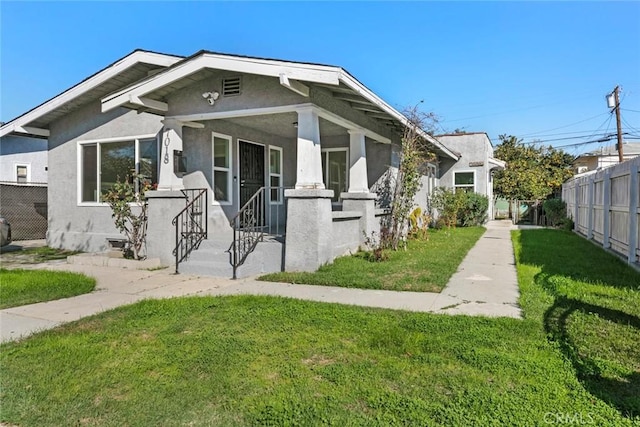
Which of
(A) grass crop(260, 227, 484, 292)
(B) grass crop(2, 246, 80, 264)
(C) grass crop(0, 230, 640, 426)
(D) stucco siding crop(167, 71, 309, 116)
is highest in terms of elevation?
(D) stucco siding crop(167, 71, 309, 116)

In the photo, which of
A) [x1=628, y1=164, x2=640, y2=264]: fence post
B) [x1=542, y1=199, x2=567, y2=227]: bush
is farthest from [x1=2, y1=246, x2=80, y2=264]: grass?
[x1=542, y1=199, x2=567, y2=227]: bush

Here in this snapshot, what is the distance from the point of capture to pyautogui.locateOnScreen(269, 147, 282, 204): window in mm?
10955

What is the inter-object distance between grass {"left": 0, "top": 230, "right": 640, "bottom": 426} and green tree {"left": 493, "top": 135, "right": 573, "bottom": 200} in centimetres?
2143

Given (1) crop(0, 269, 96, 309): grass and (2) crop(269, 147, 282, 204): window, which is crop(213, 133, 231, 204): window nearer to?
(2) crop(269, 147, 282, 204): window

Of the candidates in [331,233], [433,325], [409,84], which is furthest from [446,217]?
[433,325]

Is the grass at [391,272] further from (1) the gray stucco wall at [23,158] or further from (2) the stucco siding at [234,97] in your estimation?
(1) the gray stucco wall at [23,158]

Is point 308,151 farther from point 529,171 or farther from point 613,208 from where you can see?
point 529,171

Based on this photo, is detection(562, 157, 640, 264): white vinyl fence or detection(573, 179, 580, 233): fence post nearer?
detection(562, 157, 640, 264): white vinyl fence

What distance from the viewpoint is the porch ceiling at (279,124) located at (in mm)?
8523

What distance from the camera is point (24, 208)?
13.4 metres

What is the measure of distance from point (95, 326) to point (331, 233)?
4.28 metres

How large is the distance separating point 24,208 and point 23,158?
473cm

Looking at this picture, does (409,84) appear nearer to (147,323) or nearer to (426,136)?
(426,136)

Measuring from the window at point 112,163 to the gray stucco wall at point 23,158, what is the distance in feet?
24.7
